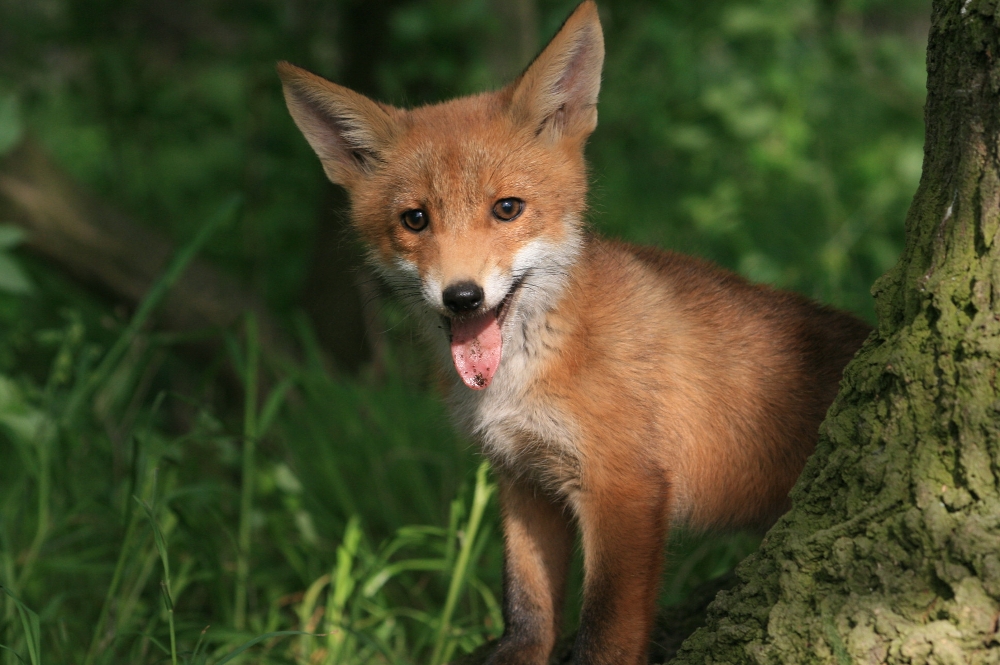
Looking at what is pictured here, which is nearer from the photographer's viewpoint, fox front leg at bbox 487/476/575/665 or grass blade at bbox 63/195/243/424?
fox front leg at bbox 487/476/575/665

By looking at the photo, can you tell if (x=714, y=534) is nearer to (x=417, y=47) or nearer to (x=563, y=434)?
(x=563, y=434)

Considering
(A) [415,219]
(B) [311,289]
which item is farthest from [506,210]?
(B) [311,289]

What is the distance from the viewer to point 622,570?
2.51 m

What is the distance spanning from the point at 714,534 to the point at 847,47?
4737 millimetres

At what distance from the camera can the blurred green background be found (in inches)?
138

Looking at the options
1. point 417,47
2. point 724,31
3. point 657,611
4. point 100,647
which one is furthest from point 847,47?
point 100,647

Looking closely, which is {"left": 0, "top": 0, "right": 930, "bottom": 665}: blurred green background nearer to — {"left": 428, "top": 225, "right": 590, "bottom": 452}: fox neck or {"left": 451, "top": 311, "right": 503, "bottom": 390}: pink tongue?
{"left": 428, "top": 225, "right": 590, "bottom": 452}: fox neck

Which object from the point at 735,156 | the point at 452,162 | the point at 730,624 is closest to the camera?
the point at 730,624

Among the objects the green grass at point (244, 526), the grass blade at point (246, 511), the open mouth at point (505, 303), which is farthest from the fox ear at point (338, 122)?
the grass blade at point (246, 511)

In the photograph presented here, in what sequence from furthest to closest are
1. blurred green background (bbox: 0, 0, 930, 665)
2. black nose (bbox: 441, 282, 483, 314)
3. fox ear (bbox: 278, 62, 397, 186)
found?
1. blurred green background (bbox: 0, 0, 930, 665)
2. fox ear (bbox: 278, 62, 397, 186)
3. black nose (bbox: 441, 282, 483, 314)

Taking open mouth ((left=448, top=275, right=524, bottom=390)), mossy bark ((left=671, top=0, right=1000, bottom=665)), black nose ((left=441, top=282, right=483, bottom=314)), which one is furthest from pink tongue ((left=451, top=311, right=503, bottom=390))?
mossy bark ((left=671, top=0, right=1000, bottom=665))

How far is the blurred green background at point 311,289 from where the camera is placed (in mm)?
3504

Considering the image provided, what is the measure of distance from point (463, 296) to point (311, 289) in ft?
14.3

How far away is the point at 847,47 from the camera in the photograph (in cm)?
648
